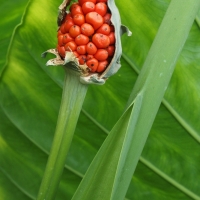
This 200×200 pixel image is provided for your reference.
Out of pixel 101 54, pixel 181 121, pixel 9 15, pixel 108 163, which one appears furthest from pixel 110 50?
pixel 9 15

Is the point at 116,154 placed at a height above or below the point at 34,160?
above

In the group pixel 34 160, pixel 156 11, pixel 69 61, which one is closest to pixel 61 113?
pixel 69 61

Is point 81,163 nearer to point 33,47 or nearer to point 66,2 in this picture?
point 33,47

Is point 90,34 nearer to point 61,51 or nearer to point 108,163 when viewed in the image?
point 61,51

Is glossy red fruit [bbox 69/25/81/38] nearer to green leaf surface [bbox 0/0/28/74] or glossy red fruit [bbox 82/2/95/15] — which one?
glossy red fruit [bbox 82/2/95/15]

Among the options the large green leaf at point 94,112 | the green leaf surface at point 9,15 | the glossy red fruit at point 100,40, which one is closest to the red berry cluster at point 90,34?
the glossy red fruit at point 100,40

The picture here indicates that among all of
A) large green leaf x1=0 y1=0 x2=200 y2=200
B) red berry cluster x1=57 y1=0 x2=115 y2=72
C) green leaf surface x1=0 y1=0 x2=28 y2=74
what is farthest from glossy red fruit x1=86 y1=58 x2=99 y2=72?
green leaf surface x1=0 y1=0 x2=28 y2=74

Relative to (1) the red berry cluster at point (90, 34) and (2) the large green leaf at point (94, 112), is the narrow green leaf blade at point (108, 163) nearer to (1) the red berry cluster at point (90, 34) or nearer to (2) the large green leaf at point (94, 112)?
(1) the red berry cluster at point (90, 34)
